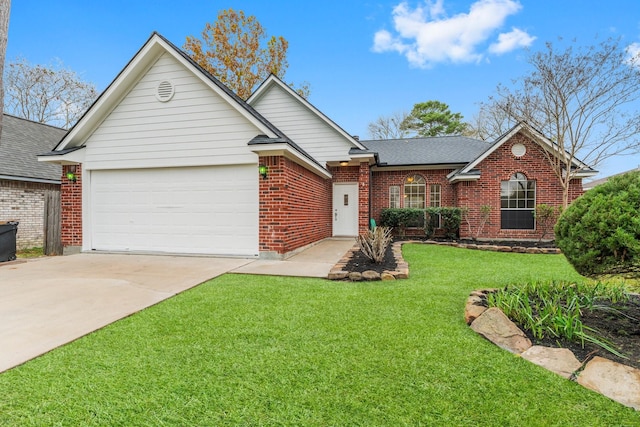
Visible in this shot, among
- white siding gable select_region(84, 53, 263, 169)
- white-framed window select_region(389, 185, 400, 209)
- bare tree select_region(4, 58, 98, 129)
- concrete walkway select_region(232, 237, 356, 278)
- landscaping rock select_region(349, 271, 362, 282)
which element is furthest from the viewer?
bare tree select_region(4, 58, 98, 129)

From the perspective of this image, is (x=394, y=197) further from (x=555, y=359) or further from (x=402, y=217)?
(x=555, y=359)

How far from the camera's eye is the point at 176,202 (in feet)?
27.1

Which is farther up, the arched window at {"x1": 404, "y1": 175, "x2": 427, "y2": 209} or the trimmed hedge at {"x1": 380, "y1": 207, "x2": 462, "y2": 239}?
the arched window at {"x1": 404, "y1": 175, "x2": 427, "y2": 209}

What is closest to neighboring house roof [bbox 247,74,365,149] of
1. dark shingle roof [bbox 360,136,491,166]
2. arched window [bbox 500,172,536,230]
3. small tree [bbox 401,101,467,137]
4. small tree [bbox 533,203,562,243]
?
dark shingle roof [bbox 360,136,491,166]

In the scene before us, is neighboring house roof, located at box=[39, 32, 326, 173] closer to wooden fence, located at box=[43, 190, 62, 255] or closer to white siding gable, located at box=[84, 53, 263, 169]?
white siding gable, located at box=[84, 53, 263, 169]

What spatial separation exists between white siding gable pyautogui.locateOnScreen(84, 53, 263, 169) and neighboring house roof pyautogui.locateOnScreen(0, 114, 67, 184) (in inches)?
210

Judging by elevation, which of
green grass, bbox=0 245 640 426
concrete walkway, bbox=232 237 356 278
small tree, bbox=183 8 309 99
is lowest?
green grass, bbox=0 245 640 426

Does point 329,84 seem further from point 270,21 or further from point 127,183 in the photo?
point 127,183

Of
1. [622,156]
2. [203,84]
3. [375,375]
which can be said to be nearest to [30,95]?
[203,84]

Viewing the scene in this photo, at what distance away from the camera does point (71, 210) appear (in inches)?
341

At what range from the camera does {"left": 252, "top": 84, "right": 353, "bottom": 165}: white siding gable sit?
40.1 ft

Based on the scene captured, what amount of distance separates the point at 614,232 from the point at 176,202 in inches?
330

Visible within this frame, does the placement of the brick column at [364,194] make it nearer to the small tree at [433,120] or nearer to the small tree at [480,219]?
the small tree at [480,219]

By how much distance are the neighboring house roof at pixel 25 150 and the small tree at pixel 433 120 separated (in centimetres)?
2543
